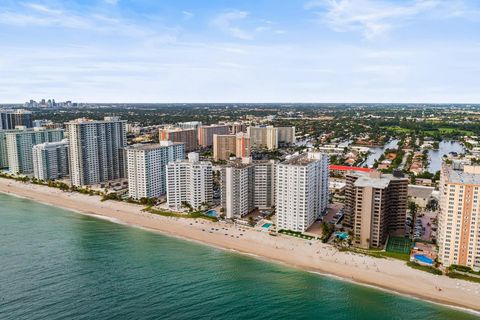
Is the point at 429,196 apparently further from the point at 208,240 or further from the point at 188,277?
the point at 188,277

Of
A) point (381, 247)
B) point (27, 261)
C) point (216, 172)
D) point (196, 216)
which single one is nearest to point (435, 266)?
point (381, 247)

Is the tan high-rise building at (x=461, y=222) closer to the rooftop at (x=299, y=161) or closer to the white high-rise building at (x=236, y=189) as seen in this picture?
the rooftop at (x=299, y=161)

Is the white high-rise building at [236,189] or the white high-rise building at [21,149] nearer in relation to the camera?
the white high-rise building at [236,189]

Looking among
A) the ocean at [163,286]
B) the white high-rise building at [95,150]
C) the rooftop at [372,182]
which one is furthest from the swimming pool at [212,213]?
the white high-rise building at [95,150]

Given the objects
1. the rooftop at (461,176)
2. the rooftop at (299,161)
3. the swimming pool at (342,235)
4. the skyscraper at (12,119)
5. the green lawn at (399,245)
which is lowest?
the green lawn at (399,245)

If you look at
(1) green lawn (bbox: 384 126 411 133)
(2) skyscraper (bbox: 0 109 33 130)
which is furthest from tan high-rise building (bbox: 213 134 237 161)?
(1) green lawn (bbox: 384 126 411 133)

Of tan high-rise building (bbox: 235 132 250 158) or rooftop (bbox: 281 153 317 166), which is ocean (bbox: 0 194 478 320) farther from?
tan high-rise building (bbox: 235 132 250 158)

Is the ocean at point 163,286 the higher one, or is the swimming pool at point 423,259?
the swimming pool at point 423,259
